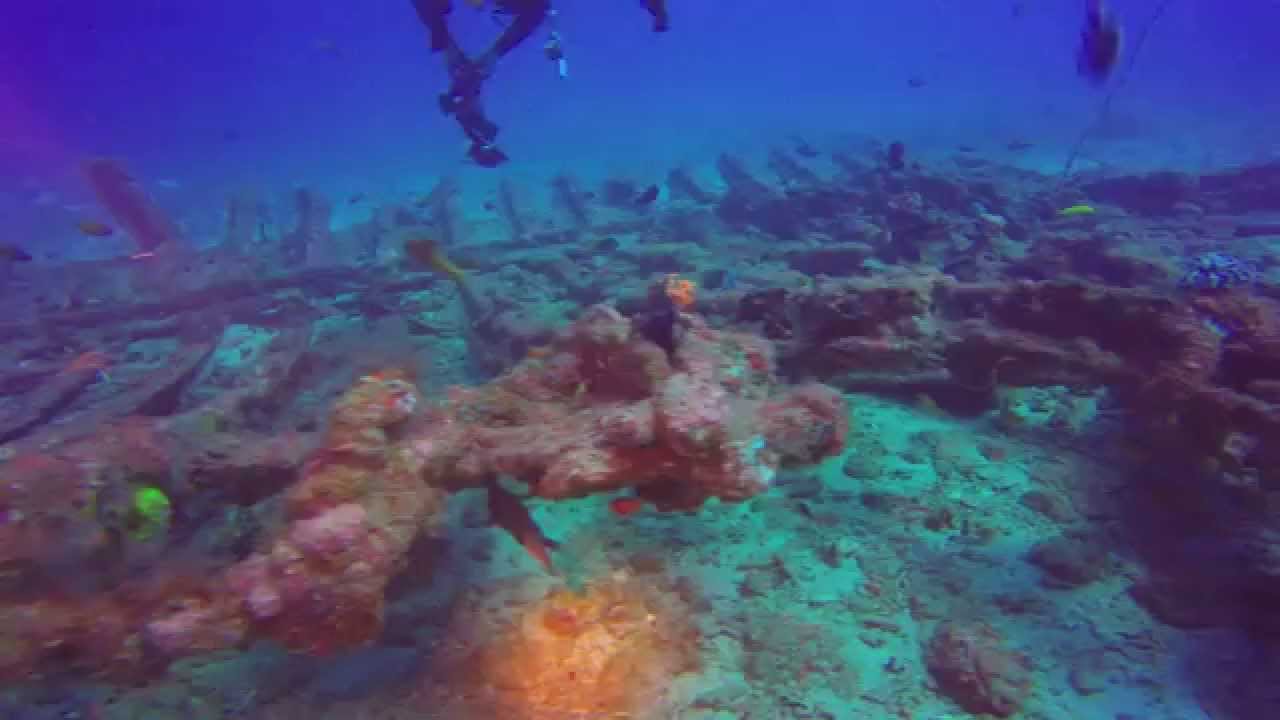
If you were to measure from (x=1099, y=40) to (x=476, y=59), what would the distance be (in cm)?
802

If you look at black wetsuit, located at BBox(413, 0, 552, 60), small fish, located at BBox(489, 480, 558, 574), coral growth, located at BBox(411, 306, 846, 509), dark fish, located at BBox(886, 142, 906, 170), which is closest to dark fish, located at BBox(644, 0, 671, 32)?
black wetsuit, located at BBox(413, 0, 552, 60)

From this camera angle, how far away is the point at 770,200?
46.4 ft

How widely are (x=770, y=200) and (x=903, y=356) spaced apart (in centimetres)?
1016

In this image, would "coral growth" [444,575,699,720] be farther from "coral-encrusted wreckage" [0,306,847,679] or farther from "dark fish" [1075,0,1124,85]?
"dark fish" [1075,0,1124,85]

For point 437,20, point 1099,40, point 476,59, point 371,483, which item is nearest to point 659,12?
point 476,59

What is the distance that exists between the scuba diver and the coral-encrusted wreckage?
24.3ft

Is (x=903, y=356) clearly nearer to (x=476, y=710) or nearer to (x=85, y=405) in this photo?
(x=476, y=710)

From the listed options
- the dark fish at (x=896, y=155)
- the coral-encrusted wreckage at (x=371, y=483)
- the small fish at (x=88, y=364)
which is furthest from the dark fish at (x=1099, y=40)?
the small fish at (x=88, y=364)

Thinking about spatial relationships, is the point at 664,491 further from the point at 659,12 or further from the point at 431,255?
the point at 659,12

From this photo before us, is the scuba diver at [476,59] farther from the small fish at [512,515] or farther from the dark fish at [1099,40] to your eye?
the small fish at [512,515]

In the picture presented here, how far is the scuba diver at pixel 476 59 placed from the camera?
956cm

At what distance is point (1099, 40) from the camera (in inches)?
268

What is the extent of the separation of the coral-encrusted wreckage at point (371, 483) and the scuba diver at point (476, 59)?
291 inches

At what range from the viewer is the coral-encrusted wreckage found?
8.35 ft
